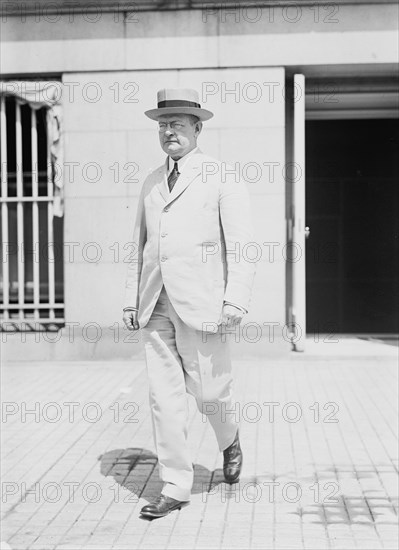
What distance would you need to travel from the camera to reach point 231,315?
4898mm

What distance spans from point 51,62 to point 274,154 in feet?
8.76

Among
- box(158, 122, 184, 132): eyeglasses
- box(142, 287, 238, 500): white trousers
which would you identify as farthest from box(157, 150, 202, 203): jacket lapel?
box(142, 287, 238, 500): white trousers

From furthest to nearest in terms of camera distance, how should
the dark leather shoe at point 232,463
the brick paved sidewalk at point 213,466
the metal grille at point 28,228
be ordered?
the metal grille at point 28,228, the dark leather shoe at point 232,463, the brick paved sidewalk at point 213,466

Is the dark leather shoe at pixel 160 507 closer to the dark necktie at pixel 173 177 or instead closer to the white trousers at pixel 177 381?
the white trousers at pixel 177 381

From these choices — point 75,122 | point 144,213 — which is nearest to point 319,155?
point 75,122

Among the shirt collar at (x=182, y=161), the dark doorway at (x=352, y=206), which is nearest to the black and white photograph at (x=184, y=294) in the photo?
the shirt collar at (x=182, y=161)

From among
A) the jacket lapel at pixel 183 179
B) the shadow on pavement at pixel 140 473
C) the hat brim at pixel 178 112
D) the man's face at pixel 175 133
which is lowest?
the shadow on pavement at pixel 140 473

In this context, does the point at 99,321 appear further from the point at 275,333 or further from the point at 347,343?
the point at 347,343

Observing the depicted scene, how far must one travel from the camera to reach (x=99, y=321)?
1020cm

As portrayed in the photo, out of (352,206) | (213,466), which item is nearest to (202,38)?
(213,466)

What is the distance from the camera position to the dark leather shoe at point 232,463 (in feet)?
17.5

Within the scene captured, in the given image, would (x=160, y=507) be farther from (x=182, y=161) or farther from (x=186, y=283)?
(x=182, y=161)

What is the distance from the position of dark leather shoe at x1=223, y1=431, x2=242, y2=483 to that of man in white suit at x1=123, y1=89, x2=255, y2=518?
281 mm

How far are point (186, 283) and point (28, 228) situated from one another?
6.09 metres
